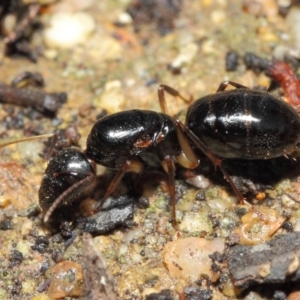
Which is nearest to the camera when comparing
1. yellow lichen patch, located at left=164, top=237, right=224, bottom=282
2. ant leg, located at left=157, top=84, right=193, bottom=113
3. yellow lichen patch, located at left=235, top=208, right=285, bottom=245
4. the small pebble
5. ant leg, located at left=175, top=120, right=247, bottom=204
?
yellow lichen patch, located at left=164, top=237, right=224, bottom=282

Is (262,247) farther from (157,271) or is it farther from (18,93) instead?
(18,93)

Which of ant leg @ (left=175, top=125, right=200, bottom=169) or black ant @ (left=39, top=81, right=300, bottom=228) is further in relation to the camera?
ant leg @ (left=175, top=125, right=200, bottom=169)

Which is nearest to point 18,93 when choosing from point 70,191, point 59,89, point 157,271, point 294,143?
point 59,89

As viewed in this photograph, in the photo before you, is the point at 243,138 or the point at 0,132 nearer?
the point at 243,138

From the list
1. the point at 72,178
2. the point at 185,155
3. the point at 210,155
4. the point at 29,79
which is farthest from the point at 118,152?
the point at 29,79

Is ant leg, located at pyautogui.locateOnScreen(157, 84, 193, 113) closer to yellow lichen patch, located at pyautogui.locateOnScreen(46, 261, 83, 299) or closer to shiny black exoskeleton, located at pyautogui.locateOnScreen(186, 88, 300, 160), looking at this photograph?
shiny black exoskeleton, located at pyautogui.locateOnScreen(186, 88, 300, 160)

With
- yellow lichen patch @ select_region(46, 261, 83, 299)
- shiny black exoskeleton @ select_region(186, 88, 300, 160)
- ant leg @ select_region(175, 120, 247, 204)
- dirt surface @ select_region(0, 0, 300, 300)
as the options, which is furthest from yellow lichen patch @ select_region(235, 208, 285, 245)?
yellow lichen patch @ select_region(46, 261, 83, 299)

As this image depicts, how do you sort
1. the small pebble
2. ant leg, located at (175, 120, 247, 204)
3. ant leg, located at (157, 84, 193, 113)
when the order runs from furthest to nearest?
the small pebble < ant leg, located at (157, 84, 193, 113) < ant leg, located at (175, 120, 247, 204)
